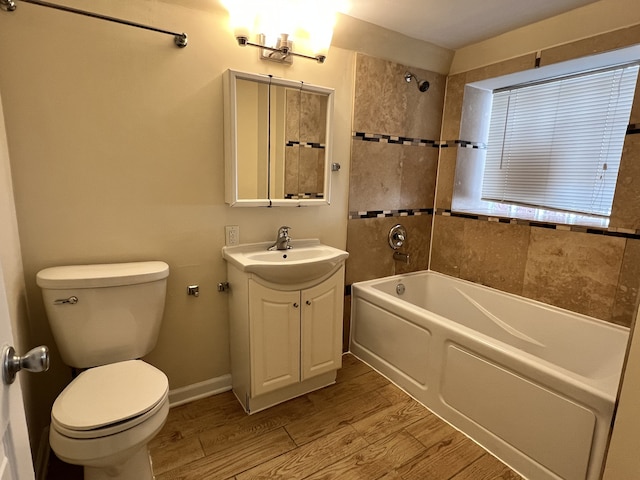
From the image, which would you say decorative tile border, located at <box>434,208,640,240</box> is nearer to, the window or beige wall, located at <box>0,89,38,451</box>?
the window

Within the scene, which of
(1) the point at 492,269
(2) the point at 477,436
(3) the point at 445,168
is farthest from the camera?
(3) the point at 445,168

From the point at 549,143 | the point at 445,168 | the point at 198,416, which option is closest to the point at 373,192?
the point at 445,168

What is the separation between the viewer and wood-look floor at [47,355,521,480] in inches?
61.1

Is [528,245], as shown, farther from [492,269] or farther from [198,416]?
[198,416]

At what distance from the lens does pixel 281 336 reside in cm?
189

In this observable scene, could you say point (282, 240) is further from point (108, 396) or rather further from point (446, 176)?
point (446, 176)

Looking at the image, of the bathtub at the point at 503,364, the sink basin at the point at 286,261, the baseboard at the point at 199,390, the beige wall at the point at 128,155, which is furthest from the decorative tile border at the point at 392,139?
the baseboard at the point at 199,390

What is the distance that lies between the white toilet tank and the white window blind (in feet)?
8.14

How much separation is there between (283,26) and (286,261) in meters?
1.27

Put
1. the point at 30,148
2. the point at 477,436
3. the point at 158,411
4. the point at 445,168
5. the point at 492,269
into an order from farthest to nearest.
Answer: the point at 445,168, the point at 492,269, the point at 477,436, the point at 30,148, the point at 158,411

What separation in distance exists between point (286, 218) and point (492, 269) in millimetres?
1510

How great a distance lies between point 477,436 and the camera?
1.74 m

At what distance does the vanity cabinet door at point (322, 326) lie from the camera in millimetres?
1972

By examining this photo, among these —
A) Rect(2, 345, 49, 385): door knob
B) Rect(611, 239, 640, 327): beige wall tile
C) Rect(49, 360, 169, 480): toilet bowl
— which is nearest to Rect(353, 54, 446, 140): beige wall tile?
Rect(611, 239, 640, 327): beige wall tile
